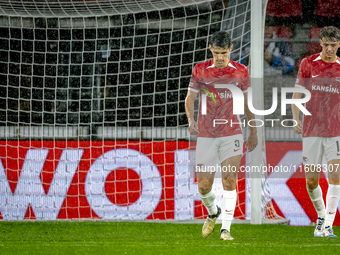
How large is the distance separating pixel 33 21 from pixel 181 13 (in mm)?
2337

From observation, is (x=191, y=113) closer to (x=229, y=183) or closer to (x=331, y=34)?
(x=229, y=183)

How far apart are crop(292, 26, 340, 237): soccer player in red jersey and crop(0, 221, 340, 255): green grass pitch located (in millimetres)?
396

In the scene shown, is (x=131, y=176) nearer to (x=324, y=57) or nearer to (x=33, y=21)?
(x=33, y=21)

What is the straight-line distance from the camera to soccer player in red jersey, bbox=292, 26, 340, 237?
183 inches

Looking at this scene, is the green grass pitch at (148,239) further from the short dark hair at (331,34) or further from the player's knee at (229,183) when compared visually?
the short dark hair at (331,34)

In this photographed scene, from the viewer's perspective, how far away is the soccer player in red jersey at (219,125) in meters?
4.41

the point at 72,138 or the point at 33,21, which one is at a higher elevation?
the point at 33,21

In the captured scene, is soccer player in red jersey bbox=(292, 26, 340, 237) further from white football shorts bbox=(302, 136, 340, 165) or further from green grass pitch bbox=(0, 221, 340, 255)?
green grass pitch bbox=(0, 221, 340, 255)

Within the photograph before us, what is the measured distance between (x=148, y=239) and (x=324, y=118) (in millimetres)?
1620

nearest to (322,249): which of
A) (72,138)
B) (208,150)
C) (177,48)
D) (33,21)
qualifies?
(208,150)

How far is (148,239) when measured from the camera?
4.64 metres

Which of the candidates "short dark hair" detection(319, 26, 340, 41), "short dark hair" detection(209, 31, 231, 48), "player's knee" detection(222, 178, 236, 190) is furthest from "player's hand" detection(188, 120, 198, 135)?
"short dark hair" detection(319, 26, 340, 41)

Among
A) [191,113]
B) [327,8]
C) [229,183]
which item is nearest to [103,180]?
[191,113]

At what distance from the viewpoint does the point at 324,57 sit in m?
4.75
